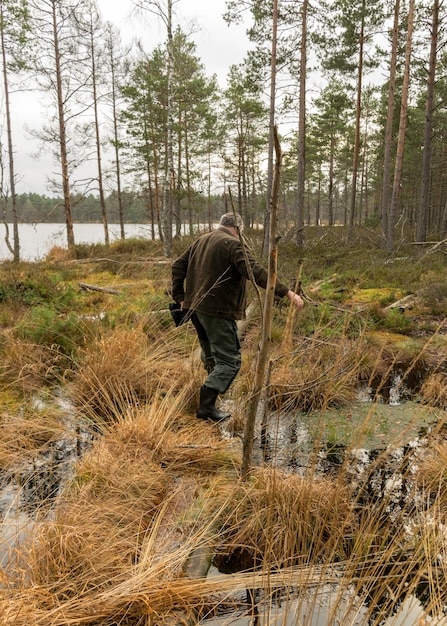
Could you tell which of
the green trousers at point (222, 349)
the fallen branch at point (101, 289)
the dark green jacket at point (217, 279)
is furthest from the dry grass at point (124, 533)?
the fallen branch at point (101, 289)

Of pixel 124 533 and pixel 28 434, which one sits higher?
pixel 28 434

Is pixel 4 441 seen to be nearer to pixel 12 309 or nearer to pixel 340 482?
pixel 340 482

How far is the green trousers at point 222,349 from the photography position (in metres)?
3.88

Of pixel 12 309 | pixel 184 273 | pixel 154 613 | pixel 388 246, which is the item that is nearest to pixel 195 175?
pixel 388 246

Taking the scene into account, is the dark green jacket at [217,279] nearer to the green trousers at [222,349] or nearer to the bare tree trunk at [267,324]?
the green trousers at [222,349]

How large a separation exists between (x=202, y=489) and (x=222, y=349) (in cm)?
142

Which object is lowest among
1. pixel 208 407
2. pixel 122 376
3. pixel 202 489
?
pixel 202 489

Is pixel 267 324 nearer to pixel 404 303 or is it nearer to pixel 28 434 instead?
pixel 28 434

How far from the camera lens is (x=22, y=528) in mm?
2137

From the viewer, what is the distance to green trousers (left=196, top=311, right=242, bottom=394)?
12.7 ft

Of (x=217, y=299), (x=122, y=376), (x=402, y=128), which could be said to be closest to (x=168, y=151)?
(x=402, y=128)

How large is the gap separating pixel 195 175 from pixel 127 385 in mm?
21603

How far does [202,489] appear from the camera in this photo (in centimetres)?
282

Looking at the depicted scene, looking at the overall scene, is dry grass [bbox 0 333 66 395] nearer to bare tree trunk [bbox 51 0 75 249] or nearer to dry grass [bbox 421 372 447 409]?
dry grass [bbox 421 372 447 409]
